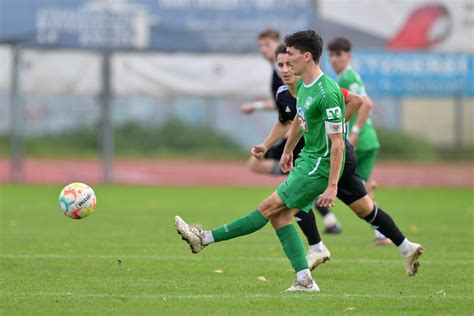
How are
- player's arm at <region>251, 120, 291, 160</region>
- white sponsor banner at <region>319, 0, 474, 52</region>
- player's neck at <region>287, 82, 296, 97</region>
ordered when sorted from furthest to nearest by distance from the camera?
white sponsor banner at <region>319, 0, 474, 52</region>, player's neck at <region>287, 82, 296, 97</region>, player's arm at <region>251, 120, 291, 160</region>

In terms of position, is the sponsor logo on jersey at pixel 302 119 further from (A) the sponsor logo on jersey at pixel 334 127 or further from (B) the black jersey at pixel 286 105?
(B) the black jersey at pixel 286 105

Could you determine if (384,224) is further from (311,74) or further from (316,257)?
(311,74)

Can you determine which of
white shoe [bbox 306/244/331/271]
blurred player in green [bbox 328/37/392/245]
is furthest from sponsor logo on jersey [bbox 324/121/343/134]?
blurred player in green [bbox 328/37/392/245]

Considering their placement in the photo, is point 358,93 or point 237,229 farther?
point 358,93

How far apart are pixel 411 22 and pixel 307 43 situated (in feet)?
58.1

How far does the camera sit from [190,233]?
7984 millimetres

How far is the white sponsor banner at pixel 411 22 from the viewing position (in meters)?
24.8

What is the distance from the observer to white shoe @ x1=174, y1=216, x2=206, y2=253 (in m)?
7.98

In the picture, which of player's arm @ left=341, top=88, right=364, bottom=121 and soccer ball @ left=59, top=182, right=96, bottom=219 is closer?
soccer ball @ left=59, top=182, right=96, bottom=219

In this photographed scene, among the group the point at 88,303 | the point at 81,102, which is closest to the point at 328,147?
the point at 88,303

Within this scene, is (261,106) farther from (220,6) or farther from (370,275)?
(220,6)

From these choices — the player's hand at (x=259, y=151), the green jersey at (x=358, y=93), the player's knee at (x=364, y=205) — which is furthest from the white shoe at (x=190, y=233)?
the green jersey at (x=358, y=93)

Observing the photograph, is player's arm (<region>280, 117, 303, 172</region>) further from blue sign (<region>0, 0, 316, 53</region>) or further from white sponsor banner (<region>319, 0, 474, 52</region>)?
white sponsor banner (<region>319, 0, 474, 52</region>)

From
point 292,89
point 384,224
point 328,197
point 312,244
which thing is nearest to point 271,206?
point 328,197
